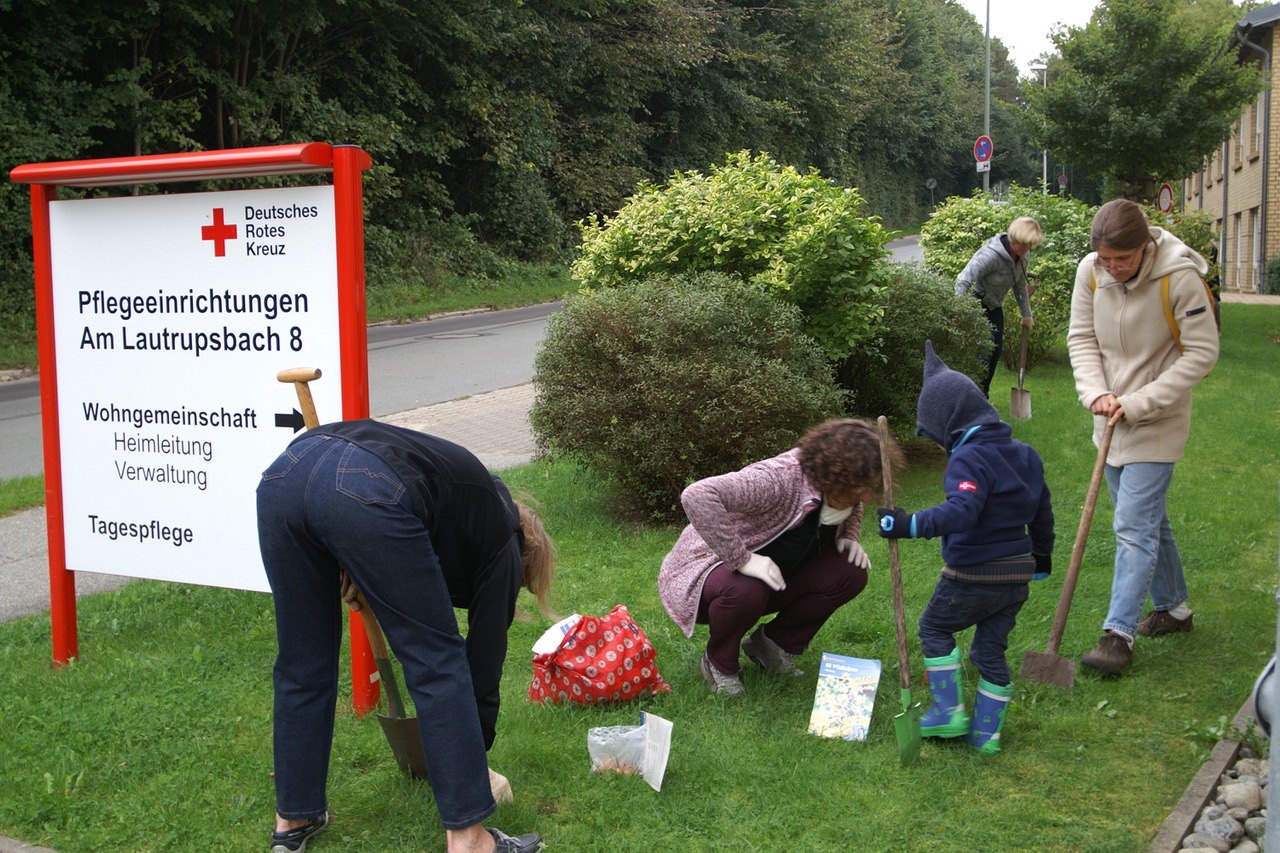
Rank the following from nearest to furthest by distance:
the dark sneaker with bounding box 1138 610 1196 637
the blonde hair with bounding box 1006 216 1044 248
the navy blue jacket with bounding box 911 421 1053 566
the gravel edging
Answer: the gravel edging → the navy blue jacket with bounding box 911 421 1053 566 → the dark sneaker with bounding box 1138 610 1196 637 → the blonde hair with bounding box 1006 216 1044 248

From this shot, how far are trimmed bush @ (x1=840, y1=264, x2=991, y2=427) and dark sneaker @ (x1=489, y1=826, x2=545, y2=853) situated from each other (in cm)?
545

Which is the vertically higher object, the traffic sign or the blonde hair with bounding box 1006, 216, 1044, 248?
the traffic sign

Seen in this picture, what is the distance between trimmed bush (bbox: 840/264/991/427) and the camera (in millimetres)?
8281

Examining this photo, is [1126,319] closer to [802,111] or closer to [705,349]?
[705,349]

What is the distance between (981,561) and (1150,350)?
135 cm

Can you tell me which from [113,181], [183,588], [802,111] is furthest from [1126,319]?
[802,111]

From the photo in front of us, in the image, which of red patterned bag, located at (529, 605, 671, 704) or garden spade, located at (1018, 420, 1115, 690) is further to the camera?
garden spade, located at (1018, 420, 1115, 690)

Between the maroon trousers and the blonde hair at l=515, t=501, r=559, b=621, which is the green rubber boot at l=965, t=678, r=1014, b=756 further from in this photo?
the blonde hair at l=515, t=501, r=559, b=621

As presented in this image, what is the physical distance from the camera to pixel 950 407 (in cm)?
397

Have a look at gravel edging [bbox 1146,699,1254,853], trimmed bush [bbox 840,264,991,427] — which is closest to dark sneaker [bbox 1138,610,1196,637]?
gravel edging [bbox 1146,699,1254,853]

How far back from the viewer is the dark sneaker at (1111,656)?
4.49 m

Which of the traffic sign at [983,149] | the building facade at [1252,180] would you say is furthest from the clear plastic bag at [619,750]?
the building facade at [1252,180]

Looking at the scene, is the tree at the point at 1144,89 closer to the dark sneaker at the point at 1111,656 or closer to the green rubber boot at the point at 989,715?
the dark sneaker at the point at 1111,656

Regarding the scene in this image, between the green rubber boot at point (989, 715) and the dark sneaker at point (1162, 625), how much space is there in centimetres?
144
